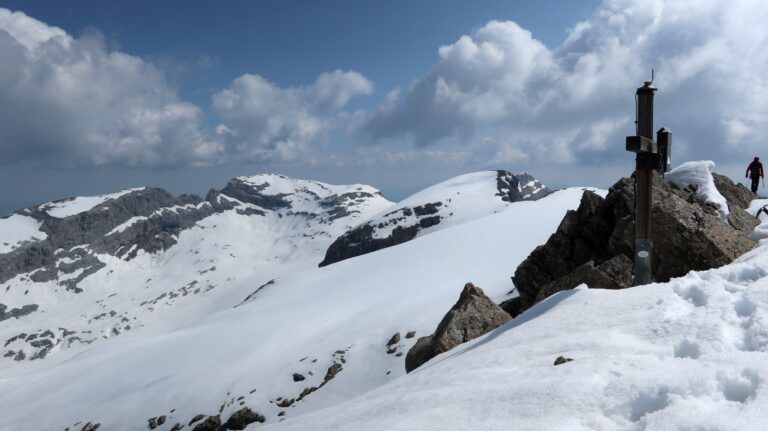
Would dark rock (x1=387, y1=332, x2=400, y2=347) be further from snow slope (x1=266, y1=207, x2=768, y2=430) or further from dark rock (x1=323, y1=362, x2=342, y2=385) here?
snow slope (x1=266, y1=207, x2=768, y2=430)

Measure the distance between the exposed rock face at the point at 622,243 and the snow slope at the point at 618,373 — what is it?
13.8ft

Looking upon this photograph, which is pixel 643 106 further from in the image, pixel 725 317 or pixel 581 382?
pixel 581 382

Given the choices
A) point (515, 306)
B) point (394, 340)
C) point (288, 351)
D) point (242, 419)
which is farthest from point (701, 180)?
point (288, 351)

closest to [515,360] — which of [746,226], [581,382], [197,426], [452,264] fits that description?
[581,382]

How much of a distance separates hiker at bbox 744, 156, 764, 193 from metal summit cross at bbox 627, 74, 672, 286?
1613 cm

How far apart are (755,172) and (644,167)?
17.3m

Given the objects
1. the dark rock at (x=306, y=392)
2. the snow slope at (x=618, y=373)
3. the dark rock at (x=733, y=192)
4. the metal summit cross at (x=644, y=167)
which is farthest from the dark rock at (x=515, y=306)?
the dark rock at (x=306, y=392)

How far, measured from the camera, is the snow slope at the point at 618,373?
4902 mm

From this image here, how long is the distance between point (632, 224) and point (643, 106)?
5.01 metres

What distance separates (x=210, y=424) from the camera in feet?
79.3

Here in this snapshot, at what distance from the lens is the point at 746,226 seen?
15.5 metres

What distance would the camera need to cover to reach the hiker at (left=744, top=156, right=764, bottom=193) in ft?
74.8

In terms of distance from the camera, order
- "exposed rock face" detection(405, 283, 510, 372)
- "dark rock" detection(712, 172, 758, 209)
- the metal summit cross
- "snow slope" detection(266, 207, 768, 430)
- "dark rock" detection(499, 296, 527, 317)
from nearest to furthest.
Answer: "snow slope" detection(266, 207, 768, 430) < the metal summit cross < "exposed rock face" detection(405, 283, 510, 372) < "dark rock" detection(499, 296, 527, 317) < "dark rock" detection(712, 172, 758, 209)

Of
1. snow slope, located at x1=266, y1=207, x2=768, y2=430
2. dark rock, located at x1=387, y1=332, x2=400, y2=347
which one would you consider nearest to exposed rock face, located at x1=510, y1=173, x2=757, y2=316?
snow slope, located at x1=266, y1=207, x2=768, y2=430
